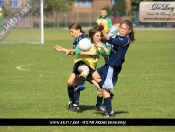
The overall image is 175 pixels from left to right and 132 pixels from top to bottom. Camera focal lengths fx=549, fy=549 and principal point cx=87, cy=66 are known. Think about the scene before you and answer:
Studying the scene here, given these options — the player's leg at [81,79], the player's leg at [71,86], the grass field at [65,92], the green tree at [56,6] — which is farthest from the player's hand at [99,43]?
the green tree at [56,6]

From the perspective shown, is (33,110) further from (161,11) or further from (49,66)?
(49,66)

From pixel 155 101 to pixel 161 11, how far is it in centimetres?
328

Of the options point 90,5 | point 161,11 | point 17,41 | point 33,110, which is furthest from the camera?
point 90,5

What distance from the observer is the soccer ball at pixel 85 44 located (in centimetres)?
1039

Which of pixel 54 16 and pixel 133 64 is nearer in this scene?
pixel 133 64

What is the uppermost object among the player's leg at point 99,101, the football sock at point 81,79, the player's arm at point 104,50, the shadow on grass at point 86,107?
the player's arm at point 104,50

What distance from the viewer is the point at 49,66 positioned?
2047 centimetres

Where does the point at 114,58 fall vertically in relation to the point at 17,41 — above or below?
above

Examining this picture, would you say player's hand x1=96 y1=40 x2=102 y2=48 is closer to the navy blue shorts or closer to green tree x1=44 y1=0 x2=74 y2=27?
the navy blue shorts

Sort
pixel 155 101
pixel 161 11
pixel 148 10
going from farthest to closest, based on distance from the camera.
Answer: pixel 148 10, pixel 161 11, pixel 155 101

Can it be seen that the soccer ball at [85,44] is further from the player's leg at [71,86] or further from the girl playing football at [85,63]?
the player's leg at [71,86]

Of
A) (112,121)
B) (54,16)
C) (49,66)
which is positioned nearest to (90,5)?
(54,16)

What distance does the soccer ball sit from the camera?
10.4 meters

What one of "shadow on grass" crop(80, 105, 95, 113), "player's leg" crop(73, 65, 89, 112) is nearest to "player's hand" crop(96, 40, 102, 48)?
"player's leg" crop(73, 65, 89, 112)
